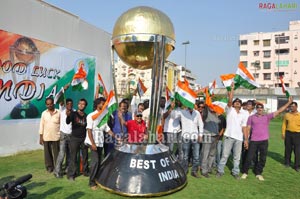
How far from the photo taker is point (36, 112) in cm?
848

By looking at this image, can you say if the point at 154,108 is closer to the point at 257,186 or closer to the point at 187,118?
the point at 187,118

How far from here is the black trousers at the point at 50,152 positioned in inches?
238

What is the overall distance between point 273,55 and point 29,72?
168 ft

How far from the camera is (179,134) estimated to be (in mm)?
6410

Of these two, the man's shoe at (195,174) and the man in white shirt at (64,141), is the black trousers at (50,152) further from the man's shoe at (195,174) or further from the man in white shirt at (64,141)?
the man's shoe at (195,174)

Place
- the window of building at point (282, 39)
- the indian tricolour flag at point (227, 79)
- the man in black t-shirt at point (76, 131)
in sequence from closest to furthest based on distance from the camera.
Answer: the man in black t-shirt at point (76, 131)
the indian tricolour flag at point (227, 79)
the window of building at point (282, 39)

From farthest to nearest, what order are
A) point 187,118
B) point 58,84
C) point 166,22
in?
point 58,84, point 187,118, point 166,22

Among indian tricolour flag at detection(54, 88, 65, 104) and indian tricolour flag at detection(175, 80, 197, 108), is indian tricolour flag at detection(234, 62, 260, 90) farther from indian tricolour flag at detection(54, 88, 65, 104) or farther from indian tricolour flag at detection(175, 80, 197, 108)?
indian tricolour flag at detection(54, 88, 65, 104)

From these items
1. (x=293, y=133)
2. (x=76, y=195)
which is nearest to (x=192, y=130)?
(x=76, y=195)

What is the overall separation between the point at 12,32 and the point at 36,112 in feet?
8.29

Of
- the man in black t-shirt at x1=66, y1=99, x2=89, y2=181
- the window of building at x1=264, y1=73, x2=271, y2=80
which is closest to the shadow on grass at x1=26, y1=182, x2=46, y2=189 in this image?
the man in black t-shirt at x1=66, y1=99, x2=89, y2=181

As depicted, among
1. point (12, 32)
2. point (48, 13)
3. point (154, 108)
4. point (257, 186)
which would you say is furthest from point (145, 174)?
point (48, 13)

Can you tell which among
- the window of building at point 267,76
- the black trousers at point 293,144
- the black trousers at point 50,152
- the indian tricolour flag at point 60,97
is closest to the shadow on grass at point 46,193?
the black trousers at point 50,152

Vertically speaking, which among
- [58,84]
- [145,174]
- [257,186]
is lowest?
[257,186]
